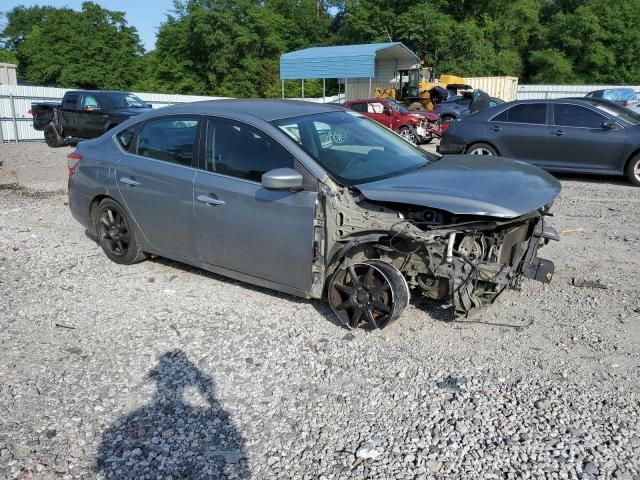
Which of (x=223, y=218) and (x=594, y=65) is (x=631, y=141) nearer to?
(x=223, y=218)

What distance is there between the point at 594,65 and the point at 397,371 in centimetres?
5114

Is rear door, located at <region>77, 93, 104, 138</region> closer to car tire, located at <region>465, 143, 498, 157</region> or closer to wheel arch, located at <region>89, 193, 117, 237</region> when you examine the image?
car tire, located at <region>465, 143, 498, 157</region>

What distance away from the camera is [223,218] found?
184 inches

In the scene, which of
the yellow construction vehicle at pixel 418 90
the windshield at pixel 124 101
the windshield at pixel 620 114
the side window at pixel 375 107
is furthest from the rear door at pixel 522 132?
the yellow construction vehicle at pixel 418 90

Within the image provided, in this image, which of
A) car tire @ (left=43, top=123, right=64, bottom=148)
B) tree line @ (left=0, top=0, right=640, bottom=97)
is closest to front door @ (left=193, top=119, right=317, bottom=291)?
car tire @ (left=43, top=123, right=64, bottom=148)

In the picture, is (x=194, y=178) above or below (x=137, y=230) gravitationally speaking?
above

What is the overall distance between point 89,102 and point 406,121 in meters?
9.67

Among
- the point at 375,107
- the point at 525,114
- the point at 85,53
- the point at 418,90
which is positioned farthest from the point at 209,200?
the point at 85,53

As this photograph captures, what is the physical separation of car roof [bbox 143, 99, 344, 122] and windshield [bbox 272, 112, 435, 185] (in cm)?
11

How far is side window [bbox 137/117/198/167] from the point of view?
16.4ft

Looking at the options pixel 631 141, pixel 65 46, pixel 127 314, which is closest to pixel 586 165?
pixel 631 141

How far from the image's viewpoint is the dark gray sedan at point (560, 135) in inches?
387

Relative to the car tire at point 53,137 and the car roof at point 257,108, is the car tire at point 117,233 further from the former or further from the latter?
the car tire at point 53,137

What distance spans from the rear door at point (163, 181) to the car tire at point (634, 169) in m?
8.05
